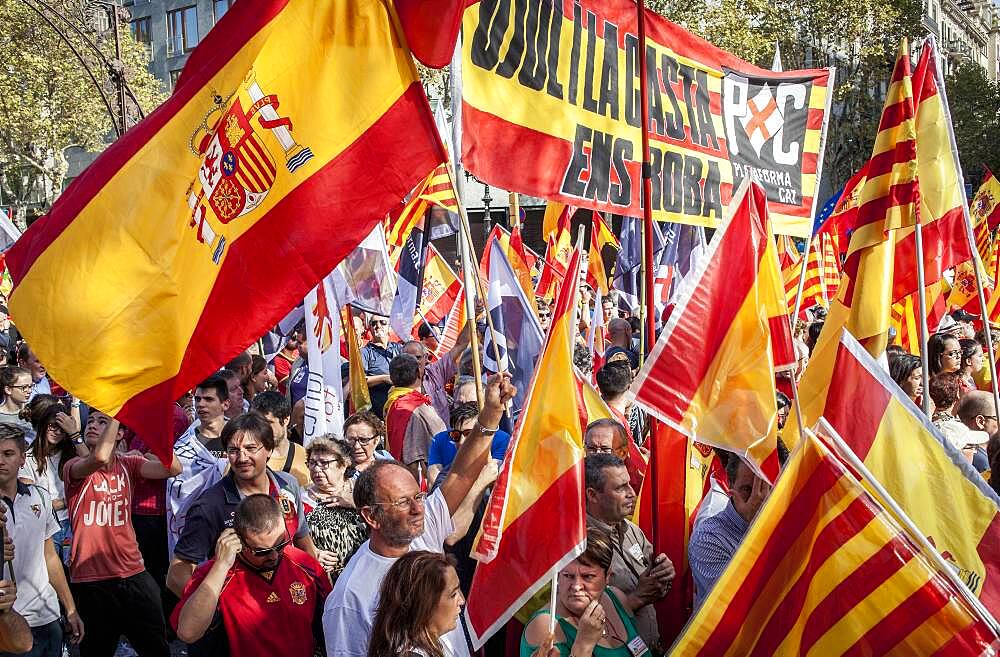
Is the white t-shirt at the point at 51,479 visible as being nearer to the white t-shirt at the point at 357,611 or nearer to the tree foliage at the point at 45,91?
the white t-shirt at the point at 357,611

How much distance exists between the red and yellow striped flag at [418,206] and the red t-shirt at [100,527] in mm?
5796

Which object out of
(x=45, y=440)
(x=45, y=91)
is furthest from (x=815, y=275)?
(x=45, y=91)

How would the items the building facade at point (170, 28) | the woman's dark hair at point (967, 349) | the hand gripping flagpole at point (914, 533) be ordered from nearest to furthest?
1. the hand gripping flagpole at point (914, 533)
2. the woman's dark hair at point (967, 349)
3. the building facade at point (170, 28)

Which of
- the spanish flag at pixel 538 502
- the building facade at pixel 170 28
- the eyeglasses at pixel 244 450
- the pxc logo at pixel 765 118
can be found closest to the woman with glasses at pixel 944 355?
the pxc logo at pixel 765 118

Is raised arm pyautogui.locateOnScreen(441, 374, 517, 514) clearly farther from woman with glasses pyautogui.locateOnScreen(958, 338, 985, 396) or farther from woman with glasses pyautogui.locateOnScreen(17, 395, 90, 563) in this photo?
woman with glasses pyautogui.locateOnScreen(958, 338, 985, 396)

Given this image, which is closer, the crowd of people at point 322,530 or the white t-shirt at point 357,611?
the white t-shirt at point 357,611

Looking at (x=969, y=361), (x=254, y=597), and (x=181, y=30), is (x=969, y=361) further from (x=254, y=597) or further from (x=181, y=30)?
(x=181, y=30)

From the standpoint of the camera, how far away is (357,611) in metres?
4.00

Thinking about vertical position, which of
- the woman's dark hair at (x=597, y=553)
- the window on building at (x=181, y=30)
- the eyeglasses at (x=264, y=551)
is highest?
the window on building at (x=181, y=30)

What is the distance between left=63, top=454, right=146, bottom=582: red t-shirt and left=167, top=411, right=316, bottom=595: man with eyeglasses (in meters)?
1.22

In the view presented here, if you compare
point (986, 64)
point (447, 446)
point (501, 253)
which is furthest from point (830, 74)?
point (986, 64)

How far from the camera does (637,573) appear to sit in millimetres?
4766

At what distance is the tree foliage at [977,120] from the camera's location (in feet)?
151

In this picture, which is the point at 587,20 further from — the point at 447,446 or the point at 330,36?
the point at 447,446
